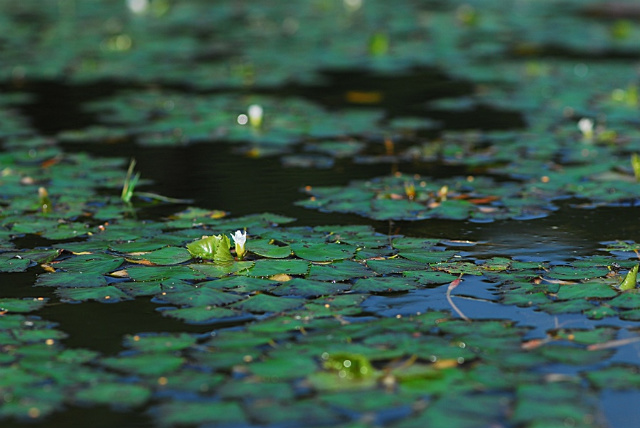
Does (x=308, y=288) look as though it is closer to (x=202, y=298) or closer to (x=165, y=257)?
(x=202, y=298)

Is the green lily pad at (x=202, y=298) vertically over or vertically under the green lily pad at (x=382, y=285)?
over

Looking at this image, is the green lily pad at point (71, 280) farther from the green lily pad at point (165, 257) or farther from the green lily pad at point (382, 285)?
the green lily pad at point (382, 285)

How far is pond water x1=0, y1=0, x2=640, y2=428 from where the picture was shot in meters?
2.47

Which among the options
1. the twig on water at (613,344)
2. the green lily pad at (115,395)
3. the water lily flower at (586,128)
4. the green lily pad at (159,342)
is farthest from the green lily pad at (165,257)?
the water lily flower at (586,128)

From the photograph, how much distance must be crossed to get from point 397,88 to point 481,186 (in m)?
2.89

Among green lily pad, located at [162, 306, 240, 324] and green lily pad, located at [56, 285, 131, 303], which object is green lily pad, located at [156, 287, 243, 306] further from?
green lily pad, located at [56, 285, 131, 303]

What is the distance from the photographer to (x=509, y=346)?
274cm

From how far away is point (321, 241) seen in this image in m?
3.78

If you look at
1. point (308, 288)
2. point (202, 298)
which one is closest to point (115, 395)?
point (202, 298)

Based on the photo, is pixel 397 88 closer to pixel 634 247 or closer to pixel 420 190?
pixel 420 190

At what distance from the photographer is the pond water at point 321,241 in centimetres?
247

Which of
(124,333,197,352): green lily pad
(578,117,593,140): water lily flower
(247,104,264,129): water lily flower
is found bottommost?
(124,333,197,352): green lily pad

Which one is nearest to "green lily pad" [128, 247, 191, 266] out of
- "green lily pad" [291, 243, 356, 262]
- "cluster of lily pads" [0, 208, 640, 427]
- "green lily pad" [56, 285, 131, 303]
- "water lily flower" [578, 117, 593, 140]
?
"cluster of lily pads" [0, 208, 640, 427]

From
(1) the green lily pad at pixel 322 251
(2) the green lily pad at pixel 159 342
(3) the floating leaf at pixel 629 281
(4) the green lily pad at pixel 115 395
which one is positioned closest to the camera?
(4) the green lily pad at pixel 115 395
